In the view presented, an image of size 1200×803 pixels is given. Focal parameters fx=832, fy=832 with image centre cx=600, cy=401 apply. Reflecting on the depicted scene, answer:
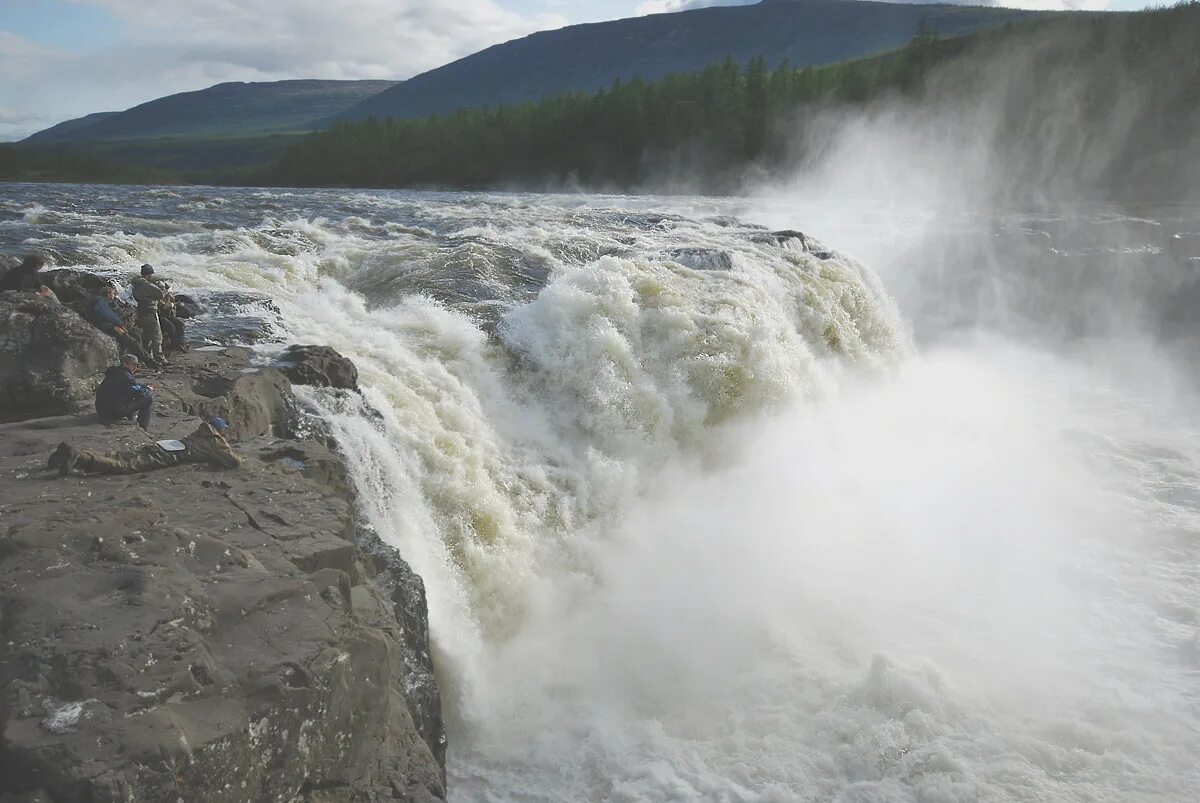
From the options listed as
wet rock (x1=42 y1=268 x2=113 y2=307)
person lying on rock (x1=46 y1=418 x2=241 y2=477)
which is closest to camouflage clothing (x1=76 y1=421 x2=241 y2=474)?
person lying on rock (x1=46 y1=418 x2=241 y2=477)

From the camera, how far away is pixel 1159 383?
74.2 ft

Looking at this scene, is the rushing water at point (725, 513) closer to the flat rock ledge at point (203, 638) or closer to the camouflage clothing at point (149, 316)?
the flat rock ledge at point (203, 638)

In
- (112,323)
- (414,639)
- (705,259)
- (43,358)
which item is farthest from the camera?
(705,259)

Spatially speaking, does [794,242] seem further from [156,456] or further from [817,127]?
[817,127]

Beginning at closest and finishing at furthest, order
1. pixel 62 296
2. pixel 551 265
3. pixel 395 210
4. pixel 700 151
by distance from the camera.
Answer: pixel 62 296, pixel 551 265, pixel 395 210, pixel 700 151

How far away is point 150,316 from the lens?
29.2 feet

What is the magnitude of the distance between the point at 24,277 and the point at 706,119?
215 feet

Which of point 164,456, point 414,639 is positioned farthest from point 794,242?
point 164,456

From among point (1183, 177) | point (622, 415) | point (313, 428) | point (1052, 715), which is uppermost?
point (1183, 177)

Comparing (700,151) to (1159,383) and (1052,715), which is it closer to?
(1159,383)

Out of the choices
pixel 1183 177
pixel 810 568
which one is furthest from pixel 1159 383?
pixel 1183 177

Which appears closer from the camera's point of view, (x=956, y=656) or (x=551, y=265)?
(x=956, y=656)

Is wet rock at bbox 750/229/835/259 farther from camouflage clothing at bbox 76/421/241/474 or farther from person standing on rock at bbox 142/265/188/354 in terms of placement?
camouflage clothing at bbox 76/421/241/474

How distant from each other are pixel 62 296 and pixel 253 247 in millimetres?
6513
